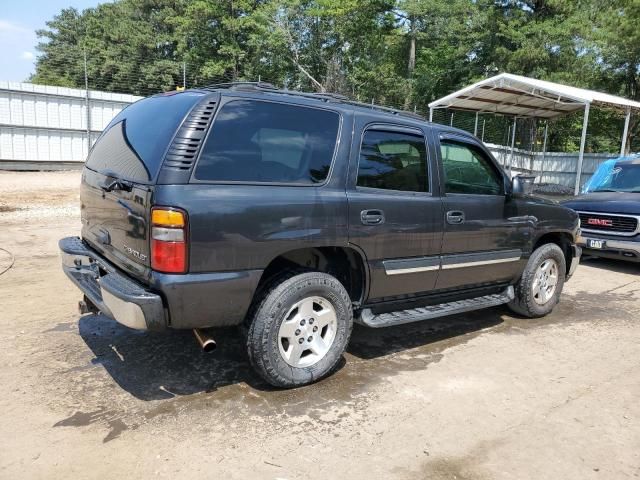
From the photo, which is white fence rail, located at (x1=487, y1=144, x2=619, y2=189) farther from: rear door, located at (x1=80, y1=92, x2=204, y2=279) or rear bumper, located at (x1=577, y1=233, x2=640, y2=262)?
rear door, located at (x1=80, y1=92, x2=204, y2=279)

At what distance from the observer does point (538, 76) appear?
24.5 meters

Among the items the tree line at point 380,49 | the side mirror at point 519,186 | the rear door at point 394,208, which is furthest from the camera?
the tree line at point 380,49

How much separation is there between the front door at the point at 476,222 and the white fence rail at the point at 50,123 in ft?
51.3

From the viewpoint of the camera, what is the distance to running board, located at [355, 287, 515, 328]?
13.1 feet

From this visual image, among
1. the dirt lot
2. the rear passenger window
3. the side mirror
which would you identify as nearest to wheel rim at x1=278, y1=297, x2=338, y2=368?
the dirt lot

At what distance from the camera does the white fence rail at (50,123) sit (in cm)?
1755

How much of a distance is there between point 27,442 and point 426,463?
2.23m

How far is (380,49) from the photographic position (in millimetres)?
34469

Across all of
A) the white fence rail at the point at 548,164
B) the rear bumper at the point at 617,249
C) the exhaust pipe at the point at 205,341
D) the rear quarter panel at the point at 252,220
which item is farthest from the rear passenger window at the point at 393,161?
the white fence rail at the point at 548,164

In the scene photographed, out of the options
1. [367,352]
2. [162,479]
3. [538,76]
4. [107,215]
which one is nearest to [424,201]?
[367,352]

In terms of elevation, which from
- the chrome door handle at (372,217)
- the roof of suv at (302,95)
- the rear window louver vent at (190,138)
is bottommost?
the chrome door handle at (372,217)

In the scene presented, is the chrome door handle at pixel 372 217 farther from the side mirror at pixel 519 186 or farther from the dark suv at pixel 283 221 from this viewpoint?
the side mirror at pixel 519 186

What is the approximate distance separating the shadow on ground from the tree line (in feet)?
A: 62.1

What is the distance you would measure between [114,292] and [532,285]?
4.07 metres
